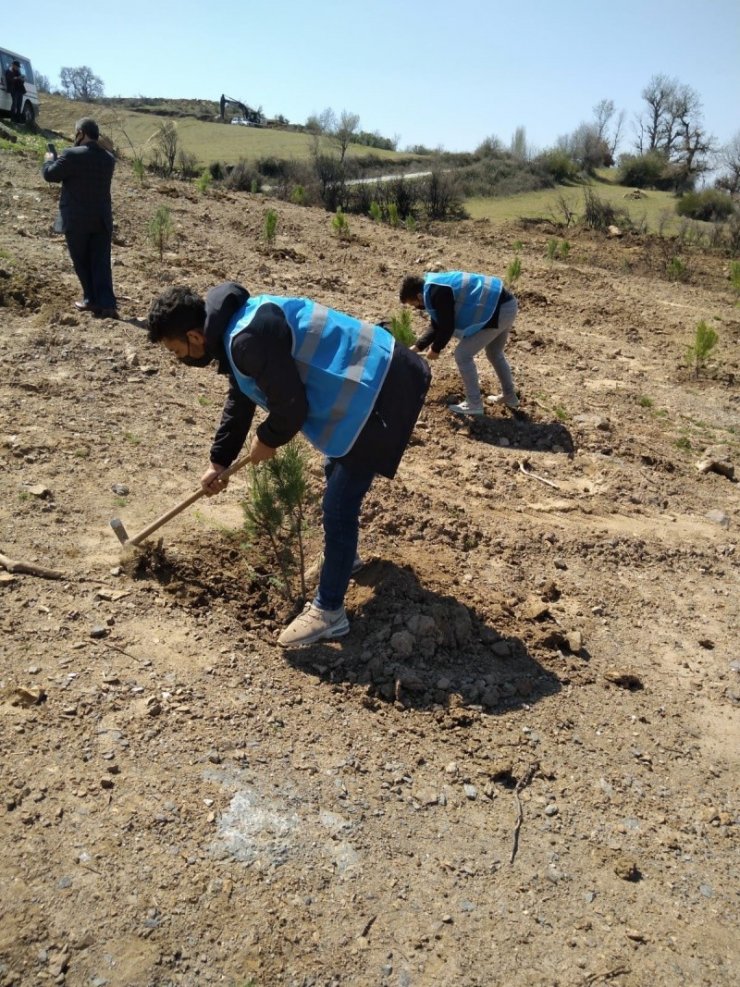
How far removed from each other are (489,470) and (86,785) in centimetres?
343

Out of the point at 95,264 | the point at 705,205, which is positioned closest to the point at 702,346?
the point at 95,264

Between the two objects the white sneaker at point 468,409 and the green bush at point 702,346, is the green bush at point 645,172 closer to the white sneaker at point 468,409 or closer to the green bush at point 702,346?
the green bush at point 702,346

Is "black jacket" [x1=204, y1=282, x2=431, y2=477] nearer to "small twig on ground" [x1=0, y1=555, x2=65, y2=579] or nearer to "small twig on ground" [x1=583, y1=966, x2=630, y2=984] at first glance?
"small twig on ground" [x1=0, y1=555, x2=65, y2=579]

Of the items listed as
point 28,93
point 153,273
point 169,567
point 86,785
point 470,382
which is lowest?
→ point 86,785

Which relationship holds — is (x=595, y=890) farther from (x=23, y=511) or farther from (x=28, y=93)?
(x=28, y=93)

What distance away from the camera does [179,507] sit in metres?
3.40

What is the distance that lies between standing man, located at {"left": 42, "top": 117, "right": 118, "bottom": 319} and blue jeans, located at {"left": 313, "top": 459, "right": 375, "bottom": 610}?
13.1 feet

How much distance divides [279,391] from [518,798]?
1.60m

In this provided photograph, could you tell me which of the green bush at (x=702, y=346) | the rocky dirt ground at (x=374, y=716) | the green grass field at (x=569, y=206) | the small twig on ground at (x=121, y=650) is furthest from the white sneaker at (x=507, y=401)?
the green grass field at (x=569, y=206)

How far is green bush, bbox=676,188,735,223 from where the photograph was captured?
20453mm

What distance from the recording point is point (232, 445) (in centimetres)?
317

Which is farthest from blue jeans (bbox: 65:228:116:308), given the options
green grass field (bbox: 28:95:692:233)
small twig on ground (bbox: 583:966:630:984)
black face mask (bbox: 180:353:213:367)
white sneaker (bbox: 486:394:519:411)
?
green grass field (bbox: 28:95:692:233)

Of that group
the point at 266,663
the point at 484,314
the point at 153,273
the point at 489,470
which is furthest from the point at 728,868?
the point at 153,273

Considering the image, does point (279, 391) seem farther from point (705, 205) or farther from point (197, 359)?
point (705, 205)
